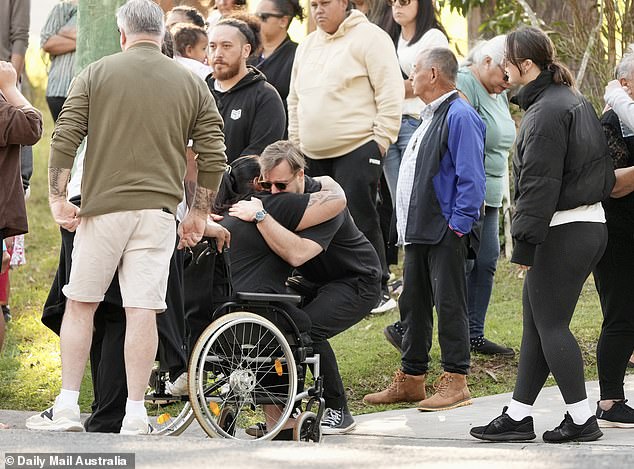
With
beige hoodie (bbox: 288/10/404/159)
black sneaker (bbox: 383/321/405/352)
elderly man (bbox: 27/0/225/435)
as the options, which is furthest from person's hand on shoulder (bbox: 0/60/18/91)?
black sneaker (bbox: 383/321/405/352)

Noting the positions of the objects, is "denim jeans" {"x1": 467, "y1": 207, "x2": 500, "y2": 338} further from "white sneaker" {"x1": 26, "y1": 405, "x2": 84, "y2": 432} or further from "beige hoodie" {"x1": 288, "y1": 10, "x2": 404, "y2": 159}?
"white sneaker" {"x1": 26, "y1": 405, "x2": 84, "y2": 432}

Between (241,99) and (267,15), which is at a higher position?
(267,15)

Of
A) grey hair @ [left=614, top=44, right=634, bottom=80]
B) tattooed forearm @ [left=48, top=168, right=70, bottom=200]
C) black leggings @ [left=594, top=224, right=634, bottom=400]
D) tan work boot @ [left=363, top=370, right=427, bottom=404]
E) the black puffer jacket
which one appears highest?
grey hair @ [left=614, top=44, right=634, bottom=80]

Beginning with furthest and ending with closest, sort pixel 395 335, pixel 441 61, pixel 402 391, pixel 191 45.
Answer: pixel 191 45, pixel 395 335, pixel 402 391, pixel 441 61

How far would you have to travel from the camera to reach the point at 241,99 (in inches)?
329

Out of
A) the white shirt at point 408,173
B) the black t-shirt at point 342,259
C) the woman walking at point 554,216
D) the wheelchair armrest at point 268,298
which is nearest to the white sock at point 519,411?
the woman walking at point 554,216

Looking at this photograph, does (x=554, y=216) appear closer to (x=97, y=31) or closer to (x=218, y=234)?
(x=218, y=234)

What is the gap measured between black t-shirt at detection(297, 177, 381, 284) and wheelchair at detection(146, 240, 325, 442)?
19.7 inches

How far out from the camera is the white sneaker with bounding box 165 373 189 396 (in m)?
6.74

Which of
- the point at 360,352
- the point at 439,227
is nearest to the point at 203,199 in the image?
the point at 439,227

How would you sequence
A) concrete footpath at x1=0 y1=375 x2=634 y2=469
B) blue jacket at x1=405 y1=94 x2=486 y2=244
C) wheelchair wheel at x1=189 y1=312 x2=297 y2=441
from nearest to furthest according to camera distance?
concrete footpath at x1=0 y1=375 x2=634 y2=469 → wheelchair wheel at x1=189 y1=312 x2=297 y2=441 → blue jacket at x1=405 y1=94 x2=486 y2=244

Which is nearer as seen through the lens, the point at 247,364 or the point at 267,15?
the point at 247,364

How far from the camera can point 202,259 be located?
658cm

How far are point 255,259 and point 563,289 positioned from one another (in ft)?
5.02
